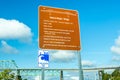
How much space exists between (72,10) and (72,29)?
51.2 inches

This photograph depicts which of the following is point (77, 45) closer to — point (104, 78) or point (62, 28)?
point (62, 28)

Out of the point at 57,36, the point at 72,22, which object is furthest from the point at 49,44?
the point at 72,22

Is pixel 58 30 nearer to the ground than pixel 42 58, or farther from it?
farther from it

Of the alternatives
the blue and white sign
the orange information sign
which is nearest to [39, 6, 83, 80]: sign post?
the orange information sign

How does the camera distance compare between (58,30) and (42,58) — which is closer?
(42,58)

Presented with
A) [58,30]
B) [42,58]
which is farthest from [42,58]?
[58,30]

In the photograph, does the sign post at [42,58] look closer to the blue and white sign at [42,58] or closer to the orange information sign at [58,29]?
the blue and white sign at [42,58]

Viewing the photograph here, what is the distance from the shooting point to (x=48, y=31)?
20031mm

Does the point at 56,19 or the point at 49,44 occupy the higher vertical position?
the point at 56,19

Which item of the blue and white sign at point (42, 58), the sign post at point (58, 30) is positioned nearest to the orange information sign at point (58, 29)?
the sign post at point (58, 30)

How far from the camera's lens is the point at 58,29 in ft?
66.4

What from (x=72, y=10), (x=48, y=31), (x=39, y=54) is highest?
(x=72, y=10)

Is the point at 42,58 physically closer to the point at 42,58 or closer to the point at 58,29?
the point at 42,58

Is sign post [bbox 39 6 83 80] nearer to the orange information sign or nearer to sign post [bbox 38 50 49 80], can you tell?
the orange information sign
